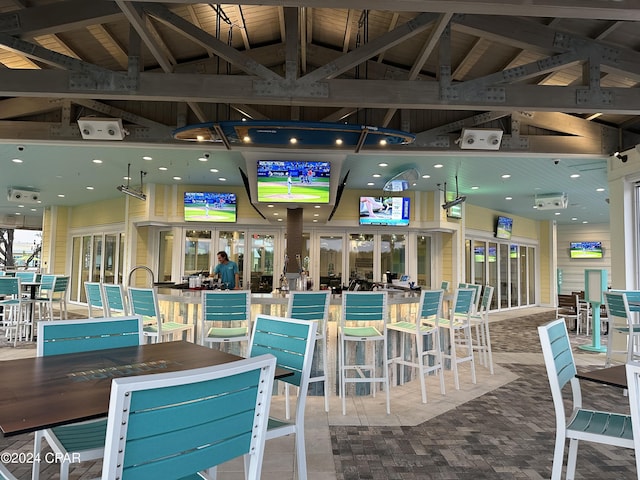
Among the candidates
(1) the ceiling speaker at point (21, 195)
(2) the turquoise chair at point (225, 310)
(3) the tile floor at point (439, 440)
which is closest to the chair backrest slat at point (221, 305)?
(2) the turquoise chair at point (225, 310)

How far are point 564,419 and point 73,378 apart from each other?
2.38 meters

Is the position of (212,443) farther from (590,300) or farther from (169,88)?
(590,300)

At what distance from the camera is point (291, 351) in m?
2.16

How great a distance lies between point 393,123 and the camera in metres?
6.29

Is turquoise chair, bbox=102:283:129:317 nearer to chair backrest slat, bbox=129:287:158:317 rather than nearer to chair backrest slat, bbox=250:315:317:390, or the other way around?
chair backrest slat, bbox=129:287:158:317

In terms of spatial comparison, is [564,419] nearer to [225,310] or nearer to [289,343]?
[289,343]

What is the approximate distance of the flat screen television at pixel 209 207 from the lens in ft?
31.3

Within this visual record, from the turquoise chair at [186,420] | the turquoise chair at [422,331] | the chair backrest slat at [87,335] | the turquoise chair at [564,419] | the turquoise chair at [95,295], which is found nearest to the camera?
the turquoise chair at [186,420]

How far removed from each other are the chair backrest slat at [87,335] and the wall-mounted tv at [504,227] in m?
12.0

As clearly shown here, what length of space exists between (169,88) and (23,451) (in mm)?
3317

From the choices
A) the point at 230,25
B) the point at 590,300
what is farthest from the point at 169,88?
the point at 590,300

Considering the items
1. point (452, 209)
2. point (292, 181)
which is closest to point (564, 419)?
point (292, 181)

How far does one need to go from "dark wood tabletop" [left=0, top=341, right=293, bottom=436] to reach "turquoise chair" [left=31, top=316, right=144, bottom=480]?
0.17 m

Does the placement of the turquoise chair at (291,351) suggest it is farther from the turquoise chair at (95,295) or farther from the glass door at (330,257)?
the glass door at (330,257)
